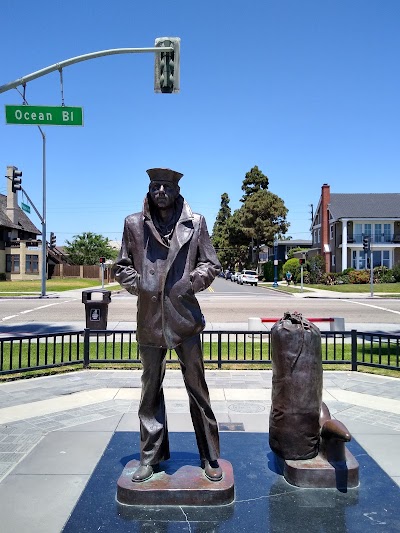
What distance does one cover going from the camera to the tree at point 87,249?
67.6m

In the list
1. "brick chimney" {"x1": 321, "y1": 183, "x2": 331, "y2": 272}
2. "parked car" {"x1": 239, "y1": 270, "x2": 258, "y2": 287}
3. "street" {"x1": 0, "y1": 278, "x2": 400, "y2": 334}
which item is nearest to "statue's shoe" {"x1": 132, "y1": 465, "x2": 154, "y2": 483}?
"street" {"x1": 0, "y1": 278, "x2": 400, "y2": 334}

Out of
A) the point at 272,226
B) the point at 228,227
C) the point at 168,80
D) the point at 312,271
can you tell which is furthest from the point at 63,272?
the point at 168,80

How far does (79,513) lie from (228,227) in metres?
62.2

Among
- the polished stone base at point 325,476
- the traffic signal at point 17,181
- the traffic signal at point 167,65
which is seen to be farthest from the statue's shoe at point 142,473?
the traffic signal at point 17,181

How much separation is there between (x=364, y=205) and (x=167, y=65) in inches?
1856

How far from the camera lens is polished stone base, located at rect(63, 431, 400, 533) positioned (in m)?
3.42

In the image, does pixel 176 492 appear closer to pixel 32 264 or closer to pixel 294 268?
pixel 294 268

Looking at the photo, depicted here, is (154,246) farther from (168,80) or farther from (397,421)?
(168,80)

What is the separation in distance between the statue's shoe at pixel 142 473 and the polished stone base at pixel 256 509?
199 mm

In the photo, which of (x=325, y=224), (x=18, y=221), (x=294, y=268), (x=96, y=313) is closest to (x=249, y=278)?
(x=294, y=268)

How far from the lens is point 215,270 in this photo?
393 cm

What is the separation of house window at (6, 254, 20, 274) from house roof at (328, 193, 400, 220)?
35.8m

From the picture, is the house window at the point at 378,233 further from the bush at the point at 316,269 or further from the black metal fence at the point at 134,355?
the black metal fence at the point at 134,355

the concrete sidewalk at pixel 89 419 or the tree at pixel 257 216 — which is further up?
the tree at pixel 257 216
